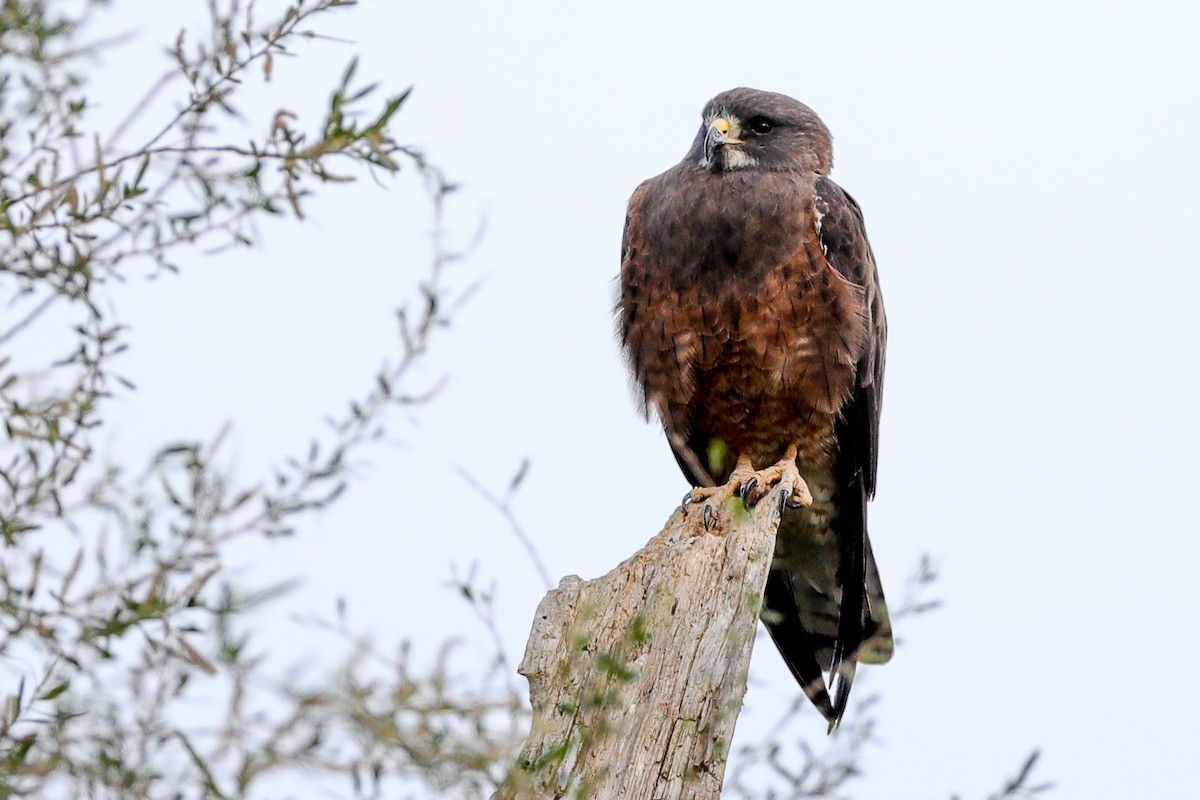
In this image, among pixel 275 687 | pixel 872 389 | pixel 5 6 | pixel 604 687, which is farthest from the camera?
pixel 872 389

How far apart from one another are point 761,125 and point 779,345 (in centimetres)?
94

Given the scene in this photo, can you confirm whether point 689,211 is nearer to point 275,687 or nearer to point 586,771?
point 586,771

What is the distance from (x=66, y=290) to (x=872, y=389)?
2.82 m

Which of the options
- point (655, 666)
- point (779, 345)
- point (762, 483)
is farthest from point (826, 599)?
point (655, 666)

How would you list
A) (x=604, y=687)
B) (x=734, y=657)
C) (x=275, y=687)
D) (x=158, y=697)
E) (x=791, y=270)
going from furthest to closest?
(x=791, y=270)
(x=734, y=657)
(x=604, y=687)
(x=158, y=697)
(x=275, y=687)

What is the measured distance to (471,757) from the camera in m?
1.60

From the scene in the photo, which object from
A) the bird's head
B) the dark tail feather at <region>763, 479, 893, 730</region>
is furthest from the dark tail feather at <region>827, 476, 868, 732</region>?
the bird's head

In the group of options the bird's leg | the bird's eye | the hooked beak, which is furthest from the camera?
the bird's eye

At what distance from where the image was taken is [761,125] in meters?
5.09

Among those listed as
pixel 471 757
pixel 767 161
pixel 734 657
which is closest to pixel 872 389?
pixel 767 161

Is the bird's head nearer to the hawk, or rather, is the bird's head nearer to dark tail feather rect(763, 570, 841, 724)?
the hawk

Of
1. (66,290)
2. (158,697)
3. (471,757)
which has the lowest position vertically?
(471,757)

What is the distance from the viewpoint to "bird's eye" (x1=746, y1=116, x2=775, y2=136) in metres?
5.08

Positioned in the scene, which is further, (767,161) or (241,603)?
(767,161)
